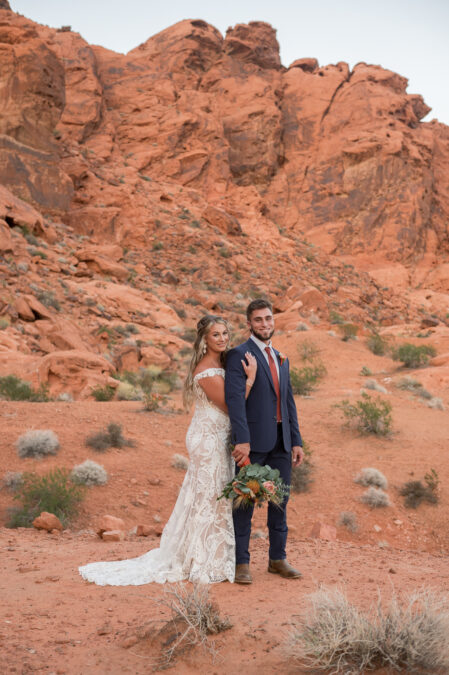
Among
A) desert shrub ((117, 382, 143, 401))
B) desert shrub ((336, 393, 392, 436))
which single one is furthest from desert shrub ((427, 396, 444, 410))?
desert shrub ((117, 382, 143, 401))

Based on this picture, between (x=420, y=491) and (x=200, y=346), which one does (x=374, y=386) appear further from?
(x=200, y=346)

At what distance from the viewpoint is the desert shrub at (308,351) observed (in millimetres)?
16759

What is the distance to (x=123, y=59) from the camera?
4281 cm

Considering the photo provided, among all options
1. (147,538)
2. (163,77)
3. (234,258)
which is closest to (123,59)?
(163,77)

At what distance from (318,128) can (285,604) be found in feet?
148

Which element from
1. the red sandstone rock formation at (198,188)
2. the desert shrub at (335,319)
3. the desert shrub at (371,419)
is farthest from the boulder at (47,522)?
the desert shrub at (335,319)

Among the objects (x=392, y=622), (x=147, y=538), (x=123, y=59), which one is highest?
(x=123, y=59)

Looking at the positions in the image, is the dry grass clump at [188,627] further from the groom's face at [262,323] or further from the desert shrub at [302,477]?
the desert shrub at [302,477]

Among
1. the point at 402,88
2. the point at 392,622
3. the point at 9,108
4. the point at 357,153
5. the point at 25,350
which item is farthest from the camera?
the point at 402,88

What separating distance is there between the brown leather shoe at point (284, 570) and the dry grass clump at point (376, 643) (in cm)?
143

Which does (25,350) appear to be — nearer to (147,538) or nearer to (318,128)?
(147,538)

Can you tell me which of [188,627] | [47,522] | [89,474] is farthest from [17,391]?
[188,627]

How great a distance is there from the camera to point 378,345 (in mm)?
18109

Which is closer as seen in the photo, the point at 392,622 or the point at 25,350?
the point at 392,622
